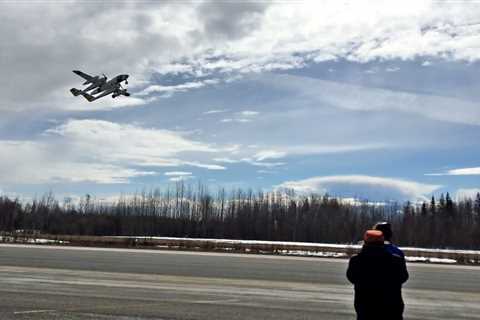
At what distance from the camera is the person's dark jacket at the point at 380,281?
5.45 meters

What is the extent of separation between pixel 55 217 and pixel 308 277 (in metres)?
115

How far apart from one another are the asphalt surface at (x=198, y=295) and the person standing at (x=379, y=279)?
4603 mm

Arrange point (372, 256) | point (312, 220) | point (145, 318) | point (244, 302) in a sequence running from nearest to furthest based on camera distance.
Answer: point (372, 256) → point (145, 318) → point (244, 302) → point (312, 220)

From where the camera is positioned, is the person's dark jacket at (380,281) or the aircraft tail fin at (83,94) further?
the aircraft tail fin at (83,94)

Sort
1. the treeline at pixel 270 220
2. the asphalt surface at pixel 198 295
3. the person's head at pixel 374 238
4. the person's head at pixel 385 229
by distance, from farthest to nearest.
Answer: the treeline at pixel 270 220, the asphalt surface at pixel 198 295, the person's head at pixel 385 229, the person's head at pixel 374 238

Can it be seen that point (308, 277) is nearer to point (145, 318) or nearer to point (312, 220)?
point (145, 318)

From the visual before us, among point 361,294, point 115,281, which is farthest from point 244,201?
point 361,294

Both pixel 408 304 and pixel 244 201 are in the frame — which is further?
pixel 244 201

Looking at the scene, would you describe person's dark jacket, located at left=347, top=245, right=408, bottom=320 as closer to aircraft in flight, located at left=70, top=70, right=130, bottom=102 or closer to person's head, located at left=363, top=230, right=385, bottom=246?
person's head, located at left=363, top=230, right=385, bottom=246

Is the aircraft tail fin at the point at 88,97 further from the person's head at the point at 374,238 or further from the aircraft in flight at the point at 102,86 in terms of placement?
the person's head at the point at 374,238

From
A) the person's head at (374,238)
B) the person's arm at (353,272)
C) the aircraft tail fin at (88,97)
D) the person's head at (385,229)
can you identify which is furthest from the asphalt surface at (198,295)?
the aircraft tail fin at (88,97)

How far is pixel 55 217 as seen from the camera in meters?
122

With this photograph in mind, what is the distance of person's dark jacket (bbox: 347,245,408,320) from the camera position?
17.9 ft

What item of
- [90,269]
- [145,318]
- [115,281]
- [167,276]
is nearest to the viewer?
[145,318]
